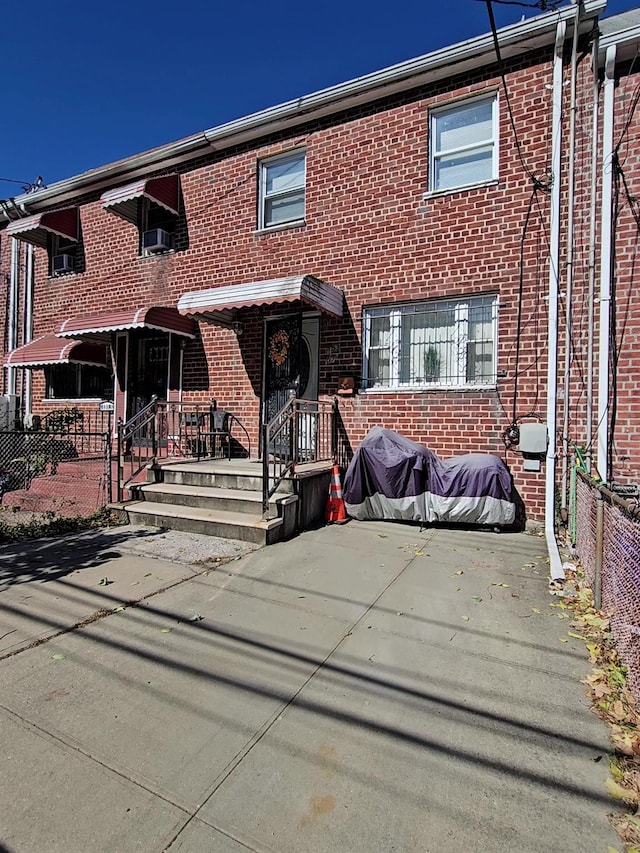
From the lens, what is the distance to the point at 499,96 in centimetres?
676

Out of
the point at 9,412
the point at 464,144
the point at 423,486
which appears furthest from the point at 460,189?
the point at 9,412

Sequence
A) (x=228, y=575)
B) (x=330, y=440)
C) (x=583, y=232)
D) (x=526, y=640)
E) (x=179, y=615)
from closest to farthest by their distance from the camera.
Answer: (x=526, y=640)
(x=179, y=615)
(x=228, y=575)
(x=583, y=232)
(x=330, y=440)

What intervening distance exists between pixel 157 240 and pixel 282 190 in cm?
280

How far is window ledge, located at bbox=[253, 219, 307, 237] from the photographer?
322 inches

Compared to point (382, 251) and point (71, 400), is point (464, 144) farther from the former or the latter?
point (71, 400)

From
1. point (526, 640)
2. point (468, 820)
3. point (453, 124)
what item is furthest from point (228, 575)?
point (453, 124)

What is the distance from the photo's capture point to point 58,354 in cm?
974

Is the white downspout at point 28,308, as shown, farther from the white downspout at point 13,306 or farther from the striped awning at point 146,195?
the striped awning at point 146,195

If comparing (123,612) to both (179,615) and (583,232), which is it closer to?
(179,615)

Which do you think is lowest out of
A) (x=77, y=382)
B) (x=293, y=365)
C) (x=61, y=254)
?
(x=77, y=382)

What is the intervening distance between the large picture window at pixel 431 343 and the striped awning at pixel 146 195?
15.7 feet

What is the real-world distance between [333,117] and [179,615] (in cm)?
796

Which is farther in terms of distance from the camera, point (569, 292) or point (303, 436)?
point (303, 436)

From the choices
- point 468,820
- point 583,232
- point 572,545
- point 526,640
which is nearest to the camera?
point 468,820
